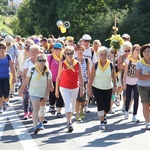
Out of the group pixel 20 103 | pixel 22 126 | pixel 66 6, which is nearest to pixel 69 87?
pixel 22 126

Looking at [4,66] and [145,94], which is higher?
[4,66]

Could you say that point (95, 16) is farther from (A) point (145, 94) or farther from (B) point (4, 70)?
(A) point (145, 94)

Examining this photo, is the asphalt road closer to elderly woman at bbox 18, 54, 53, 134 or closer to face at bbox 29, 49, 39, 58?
elderly woman at bbox 18, 54, 53, 134

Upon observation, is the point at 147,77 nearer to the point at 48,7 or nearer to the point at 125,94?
the point at 125,94

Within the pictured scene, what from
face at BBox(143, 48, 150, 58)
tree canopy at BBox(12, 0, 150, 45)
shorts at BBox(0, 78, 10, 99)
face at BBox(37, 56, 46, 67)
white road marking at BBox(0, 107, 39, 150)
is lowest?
white road marking at BBox(0, 107, 39, 150)

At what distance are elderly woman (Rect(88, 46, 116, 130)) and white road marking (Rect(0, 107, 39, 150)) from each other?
1622 mm

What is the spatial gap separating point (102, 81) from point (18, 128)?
2.06 meters

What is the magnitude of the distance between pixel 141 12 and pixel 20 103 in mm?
22262

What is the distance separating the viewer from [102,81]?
9.59 meters

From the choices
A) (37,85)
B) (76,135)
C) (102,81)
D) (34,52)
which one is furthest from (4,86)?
(76,135)

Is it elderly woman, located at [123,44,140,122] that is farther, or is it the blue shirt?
the blue shirt

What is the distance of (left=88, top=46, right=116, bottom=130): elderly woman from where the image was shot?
9578 mm

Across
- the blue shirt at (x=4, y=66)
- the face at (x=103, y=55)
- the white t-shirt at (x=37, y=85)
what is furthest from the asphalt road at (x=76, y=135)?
the face at (x=103, y=55)

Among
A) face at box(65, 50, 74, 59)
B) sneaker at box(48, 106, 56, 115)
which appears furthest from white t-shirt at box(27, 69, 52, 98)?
sneaker at box(48, 106, 56, 115)
